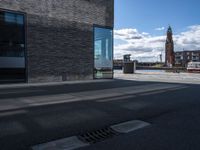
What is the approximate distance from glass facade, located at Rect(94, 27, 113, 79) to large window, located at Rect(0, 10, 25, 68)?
619 centimetres

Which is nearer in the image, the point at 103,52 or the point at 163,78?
the point at 103,52

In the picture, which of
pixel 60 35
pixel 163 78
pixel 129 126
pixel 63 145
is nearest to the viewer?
pixel 63 145

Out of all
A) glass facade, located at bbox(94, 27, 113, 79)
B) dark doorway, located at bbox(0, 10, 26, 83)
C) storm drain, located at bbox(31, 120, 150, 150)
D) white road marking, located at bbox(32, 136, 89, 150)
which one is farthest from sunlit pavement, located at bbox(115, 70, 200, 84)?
white road marking, located at bbox(32, 136, 89, 150)

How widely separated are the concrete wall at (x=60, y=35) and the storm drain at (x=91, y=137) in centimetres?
1044

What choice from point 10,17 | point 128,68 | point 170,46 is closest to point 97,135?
point 10,17

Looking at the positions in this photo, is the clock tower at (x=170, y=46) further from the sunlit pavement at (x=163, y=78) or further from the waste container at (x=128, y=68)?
the sunlit pavement at (x=163, y=78)

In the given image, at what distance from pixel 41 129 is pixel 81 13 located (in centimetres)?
1359

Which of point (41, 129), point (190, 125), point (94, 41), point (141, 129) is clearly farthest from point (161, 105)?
point (94, 41)

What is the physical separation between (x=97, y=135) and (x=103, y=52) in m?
14.7

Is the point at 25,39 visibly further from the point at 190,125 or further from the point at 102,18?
the point at 190,125

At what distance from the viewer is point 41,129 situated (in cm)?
514

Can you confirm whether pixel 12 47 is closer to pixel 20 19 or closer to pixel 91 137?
pixel 20 19

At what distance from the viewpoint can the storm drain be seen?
167 inches

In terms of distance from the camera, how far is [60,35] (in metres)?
16.2
